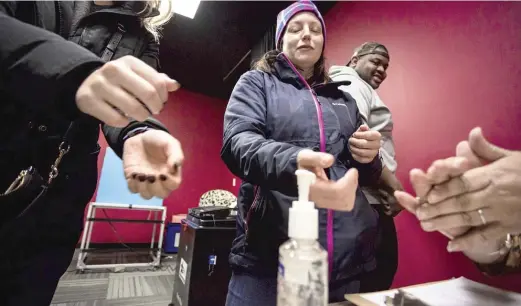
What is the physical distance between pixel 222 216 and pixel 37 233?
1109 millimetres

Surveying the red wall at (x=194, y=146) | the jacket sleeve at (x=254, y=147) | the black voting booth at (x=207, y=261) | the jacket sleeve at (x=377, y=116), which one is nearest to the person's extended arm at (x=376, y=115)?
the jacket sleeve at (x=377, y=116)

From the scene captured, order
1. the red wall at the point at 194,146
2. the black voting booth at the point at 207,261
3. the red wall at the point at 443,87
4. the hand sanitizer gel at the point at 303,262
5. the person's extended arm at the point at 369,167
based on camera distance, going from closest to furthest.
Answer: the hand sanitizer gel at the point at 303,262, the person's extended arm at the point at 369,167, the red wall at the point at 443,87, the black voting booth at the point at 207,261, the red wall at the point at 194,146

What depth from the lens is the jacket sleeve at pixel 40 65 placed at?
284 mm

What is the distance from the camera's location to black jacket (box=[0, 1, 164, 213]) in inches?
11.3

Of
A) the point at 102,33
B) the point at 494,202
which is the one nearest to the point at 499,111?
the point at 494,202

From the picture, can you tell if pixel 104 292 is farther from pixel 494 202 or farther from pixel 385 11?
pixel 385 11

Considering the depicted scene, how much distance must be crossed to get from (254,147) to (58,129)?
0.42 meters

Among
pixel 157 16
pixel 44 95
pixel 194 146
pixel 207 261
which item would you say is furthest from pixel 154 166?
pixel 194 146

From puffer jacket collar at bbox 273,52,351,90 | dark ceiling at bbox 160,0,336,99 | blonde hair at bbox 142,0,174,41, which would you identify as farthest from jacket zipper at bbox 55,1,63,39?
dark ceiling at bbox 160,0,336,99

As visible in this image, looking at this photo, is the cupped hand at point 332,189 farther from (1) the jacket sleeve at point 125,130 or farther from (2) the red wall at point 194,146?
(2) the red wall at point 194,146

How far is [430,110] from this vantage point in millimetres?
1208

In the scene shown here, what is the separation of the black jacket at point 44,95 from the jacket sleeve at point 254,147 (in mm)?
152

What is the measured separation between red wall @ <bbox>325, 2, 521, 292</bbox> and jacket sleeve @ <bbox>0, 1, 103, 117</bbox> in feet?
4.14

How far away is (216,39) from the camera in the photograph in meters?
3.07
